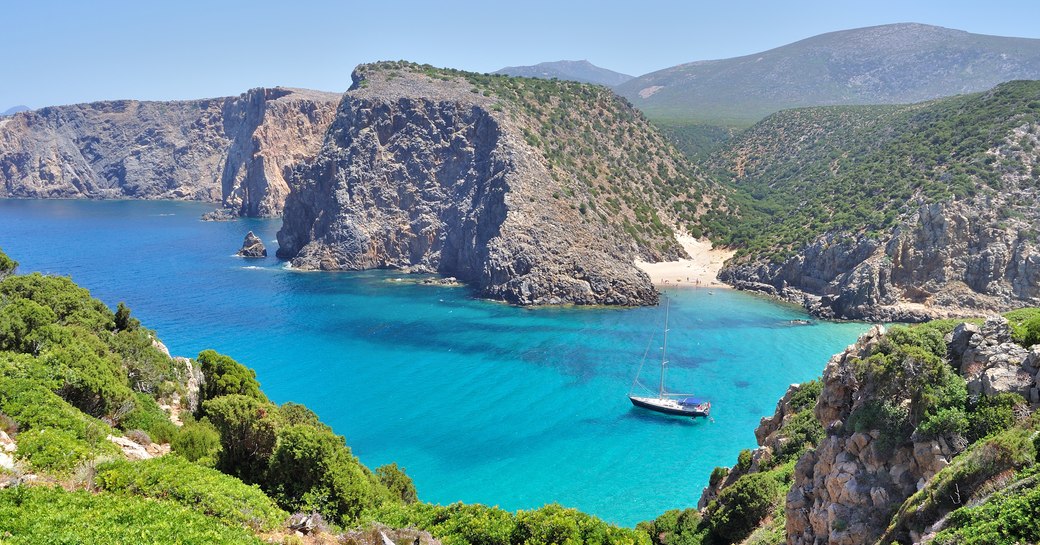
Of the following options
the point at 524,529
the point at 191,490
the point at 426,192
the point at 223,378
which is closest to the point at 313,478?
the point at 191,490

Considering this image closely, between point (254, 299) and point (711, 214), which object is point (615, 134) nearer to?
point (711, 214)

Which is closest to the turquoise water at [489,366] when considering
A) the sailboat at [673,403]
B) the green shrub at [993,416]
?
the sailboat at [673,403]

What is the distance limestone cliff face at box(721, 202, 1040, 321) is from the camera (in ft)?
208

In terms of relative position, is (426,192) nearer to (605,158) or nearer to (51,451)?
(605,158)

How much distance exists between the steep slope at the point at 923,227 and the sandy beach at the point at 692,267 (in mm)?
2846

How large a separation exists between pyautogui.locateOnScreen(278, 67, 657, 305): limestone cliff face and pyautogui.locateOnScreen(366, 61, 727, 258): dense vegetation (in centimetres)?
322

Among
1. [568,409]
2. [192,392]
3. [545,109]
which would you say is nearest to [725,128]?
[545,109]

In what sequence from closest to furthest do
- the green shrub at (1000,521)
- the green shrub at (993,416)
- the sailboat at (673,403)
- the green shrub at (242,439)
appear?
the green shrub at (1000,521) → the green shrub at (993,416) → the green shrub at (242,439) → the sailboat at (673,403)

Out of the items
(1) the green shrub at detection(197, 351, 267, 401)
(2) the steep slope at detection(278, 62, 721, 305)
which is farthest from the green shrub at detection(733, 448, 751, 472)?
(2) the steep slope at detection(278, 62, 721, 305)

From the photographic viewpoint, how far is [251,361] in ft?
175

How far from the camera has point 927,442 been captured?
15.0 meters

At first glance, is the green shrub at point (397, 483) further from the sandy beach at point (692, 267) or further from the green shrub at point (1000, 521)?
the sandy beach at point (692, 267)

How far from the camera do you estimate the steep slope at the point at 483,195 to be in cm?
7775

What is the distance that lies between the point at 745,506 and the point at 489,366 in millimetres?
33590
